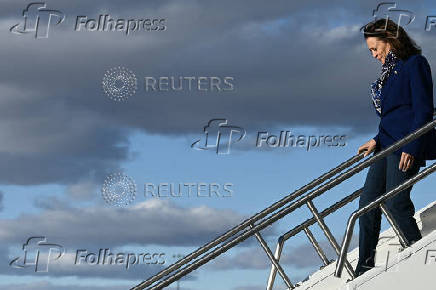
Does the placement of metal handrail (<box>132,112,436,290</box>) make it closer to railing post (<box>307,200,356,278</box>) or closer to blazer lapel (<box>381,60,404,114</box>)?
railing post (<box>307,200,356,278</box>)

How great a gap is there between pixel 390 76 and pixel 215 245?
8.17ft

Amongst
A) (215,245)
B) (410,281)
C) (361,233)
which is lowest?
(410,281)

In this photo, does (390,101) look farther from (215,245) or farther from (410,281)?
(215,245)

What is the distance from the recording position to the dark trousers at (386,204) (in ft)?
25.5

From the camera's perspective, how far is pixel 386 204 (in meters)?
7.84

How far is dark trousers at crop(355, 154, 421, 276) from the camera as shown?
7.78 meters

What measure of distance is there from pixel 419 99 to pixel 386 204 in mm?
984

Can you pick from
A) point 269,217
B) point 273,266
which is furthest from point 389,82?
point 273,266

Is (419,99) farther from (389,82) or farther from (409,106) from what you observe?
(389,82)

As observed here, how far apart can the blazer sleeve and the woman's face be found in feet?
0.96

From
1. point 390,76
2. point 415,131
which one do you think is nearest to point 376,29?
point 390,76

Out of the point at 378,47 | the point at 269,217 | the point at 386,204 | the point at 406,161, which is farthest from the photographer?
the point at 269,217

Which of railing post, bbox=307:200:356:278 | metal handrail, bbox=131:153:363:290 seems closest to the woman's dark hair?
metal handrail, bbox=131:153:363:290

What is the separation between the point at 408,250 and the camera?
744cm
